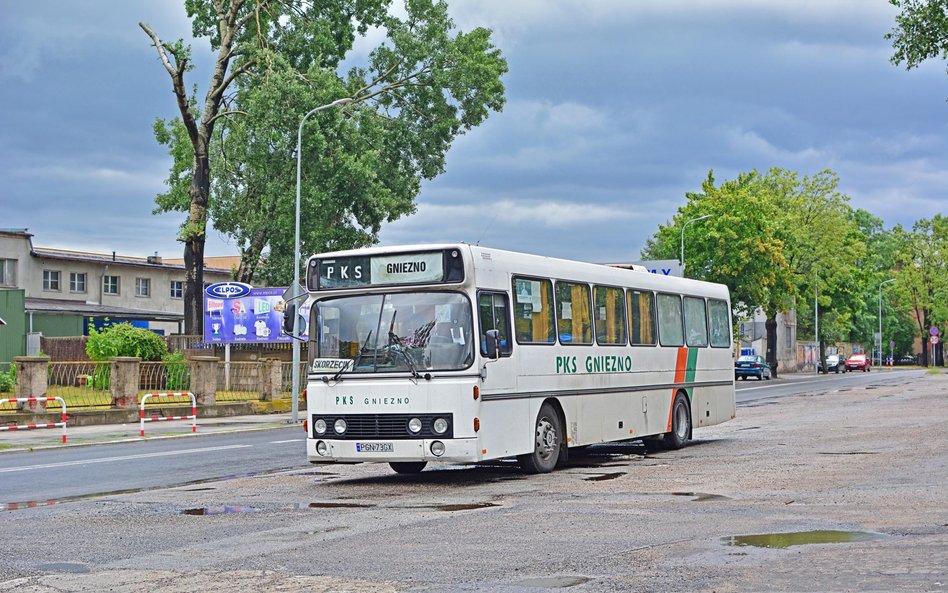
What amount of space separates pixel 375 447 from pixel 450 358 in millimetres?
1398

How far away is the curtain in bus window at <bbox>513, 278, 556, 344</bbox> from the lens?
16.2m

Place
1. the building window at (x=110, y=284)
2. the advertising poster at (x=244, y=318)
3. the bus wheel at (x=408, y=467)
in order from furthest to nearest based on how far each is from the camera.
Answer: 1. the building window at (x=110, y=284)
2. the advertising poster at (x=244, y=318)
3. the bus wheel at (x=408, y=467)

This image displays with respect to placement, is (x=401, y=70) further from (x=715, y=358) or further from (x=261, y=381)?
(x=715, y=358)

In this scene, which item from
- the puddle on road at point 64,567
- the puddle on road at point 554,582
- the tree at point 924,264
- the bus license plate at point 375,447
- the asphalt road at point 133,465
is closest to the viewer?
the puddle on road at point 554,582

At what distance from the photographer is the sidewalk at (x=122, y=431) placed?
1016 inches

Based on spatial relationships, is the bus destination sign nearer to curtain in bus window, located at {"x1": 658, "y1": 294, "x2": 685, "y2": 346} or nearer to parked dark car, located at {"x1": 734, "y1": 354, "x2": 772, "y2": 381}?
curtain in bus window, located at {"x1": 658, "y1": 294, "x2": 685, "y2": 346}

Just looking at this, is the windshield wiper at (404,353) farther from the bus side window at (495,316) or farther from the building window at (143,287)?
the building window at (143,287)

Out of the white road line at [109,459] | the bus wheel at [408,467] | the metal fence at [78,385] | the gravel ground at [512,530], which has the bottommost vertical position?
the gravel ground at [512,530]

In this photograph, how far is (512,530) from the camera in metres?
11.0

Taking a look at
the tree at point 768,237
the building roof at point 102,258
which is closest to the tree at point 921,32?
the tree at point 768,237

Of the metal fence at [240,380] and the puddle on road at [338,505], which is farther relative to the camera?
the metal fence at [240,380]

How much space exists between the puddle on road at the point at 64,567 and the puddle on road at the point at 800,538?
4.96 metres

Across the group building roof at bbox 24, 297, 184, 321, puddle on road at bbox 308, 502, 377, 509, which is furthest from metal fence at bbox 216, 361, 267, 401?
building roof at bbox 24, 297, 184, 321

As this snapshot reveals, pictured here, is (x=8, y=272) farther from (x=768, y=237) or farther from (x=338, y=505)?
(x=338, y=505)
